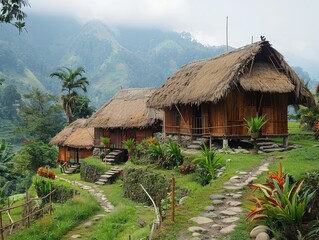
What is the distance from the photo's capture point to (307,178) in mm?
7480

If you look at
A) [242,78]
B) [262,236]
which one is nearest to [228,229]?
[262,236]

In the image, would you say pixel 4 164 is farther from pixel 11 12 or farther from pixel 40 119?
pixel 40 119

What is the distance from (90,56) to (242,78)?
459 feet

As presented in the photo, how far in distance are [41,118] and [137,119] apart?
65.8 ft

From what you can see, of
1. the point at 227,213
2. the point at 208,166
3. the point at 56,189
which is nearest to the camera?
the point at 227,213

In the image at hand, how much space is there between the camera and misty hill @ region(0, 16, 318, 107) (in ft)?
359

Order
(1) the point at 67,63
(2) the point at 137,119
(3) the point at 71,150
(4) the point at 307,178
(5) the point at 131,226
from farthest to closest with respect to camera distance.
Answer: (1) the point at 67,63 → (3) the point at 71,150 → (2) the point at 137,119 → (5) the point at 131,226 → (4) the point at 307,178

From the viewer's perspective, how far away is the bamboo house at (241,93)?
14891 mm

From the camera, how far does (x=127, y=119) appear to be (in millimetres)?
23312

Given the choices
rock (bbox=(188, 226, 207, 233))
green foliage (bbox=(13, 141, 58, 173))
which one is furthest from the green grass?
green foliage (bbox=(13, 141, 58, 173))

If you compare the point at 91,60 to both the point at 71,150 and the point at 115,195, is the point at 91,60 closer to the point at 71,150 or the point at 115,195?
the point at 71,150

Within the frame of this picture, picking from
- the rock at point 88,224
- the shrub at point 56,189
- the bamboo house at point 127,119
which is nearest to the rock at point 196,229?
the rock at point 88,224

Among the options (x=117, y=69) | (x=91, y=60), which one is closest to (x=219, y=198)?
(x=117, y=69)

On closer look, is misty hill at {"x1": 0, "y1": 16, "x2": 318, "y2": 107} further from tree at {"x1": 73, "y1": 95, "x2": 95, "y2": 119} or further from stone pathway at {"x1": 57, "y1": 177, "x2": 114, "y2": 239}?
stone pathway at {"x1": 57, "y1": 177, "x2": 114, "y2": 239}
